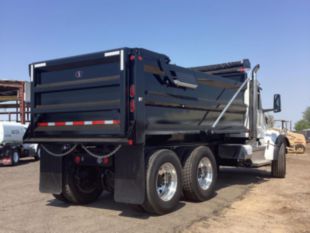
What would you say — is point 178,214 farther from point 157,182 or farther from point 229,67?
point 229,67

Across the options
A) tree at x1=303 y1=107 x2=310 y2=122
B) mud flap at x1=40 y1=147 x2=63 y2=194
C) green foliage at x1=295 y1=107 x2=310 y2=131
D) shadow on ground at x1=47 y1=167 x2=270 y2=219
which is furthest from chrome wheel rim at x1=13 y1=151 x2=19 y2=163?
tree at x1=303 y1=107 x2=310 y2=122

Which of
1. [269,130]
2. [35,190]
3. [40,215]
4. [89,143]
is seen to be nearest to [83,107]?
[89,143]

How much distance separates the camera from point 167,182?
6.69m

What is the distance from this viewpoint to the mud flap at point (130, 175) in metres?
5.91

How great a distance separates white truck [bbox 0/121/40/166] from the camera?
18.1 m

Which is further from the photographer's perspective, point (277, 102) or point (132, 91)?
point (277, 102)

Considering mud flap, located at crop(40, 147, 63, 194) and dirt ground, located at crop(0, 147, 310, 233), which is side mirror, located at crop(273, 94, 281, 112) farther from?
mud flap, located at crop(40, 147, 63, 194)

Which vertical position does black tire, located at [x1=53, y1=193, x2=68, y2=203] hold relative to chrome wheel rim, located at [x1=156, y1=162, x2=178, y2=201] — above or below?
below

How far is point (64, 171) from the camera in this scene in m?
7.08

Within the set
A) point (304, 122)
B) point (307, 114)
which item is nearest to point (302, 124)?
point (304, 122)

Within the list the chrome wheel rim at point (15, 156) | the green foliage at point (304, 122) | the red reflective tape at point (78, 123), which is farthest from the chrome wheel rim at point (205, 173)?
the green foliage at point (304, 122)

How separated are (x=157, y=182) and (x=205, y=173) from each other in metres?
1.83

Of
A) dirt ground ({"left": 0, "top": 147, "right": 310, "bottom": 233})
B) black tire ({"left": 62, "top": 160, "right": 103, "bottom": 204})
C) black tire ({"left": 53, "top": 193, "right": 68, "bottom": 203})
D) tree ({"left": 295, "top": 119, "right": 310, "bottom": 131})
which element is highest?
tree ({"left": 295, "top": 119, "right": 310, "bottom": 131})

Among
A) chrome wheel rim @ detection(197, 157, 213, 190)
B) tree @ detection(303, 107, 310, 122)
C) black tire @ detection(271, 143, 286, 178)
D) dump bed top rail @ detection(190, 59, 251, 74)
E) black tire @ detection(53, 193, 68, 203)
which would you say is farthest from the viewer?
tree @ detection(303, 107, 310, 122)
